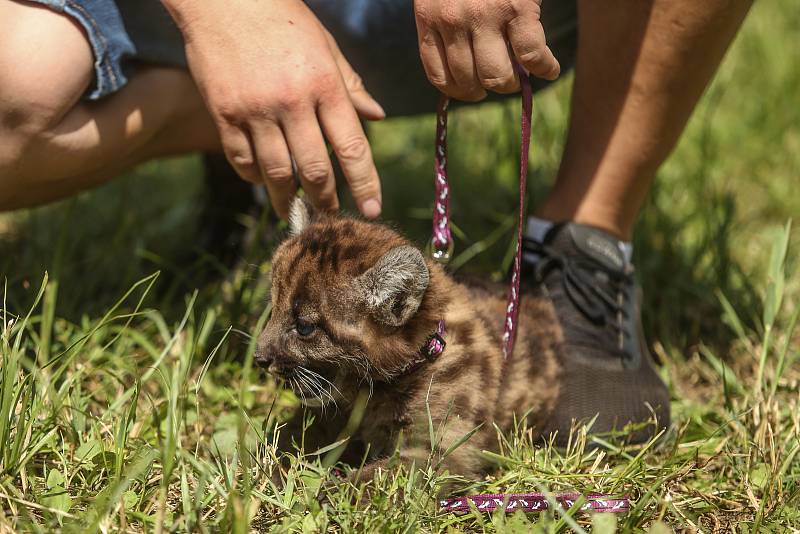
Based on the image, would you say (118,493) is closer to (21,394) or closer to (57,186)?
(21,394)

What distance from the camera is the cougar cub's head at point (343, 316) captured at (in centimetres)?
215

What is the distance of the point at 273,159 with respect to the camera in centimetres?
226

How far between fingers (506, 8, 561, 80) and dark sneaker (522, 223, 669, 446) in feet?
2.49

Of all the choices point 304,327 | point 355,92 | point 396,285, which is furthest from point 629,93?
point 304,327

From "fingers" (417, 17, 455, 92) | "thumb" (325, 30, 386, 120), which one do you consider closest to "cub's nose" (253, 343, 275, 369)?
"thumb" (325, 30, 386, 120)

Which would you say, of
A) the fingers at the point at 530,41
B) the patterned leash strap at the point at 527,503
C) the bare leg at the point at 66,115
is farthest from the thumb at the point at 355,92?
the patterned leash strap at the point at 527,503

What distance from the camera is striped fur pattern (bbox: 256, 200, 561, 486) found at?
2160mm

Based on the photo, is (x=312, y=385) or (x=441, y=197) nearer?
(x=312, y=385)

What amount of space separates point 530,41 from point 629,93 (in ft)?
2.10

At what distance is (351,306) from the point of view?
2.17 meters

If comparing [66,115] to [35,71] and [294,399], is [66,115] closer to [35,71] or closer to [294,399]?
[35,71]

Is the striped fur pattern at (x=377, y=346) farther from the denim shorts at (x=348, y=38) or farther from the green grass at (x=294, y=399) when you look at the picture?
the denim shorts at (x=348, y=38)

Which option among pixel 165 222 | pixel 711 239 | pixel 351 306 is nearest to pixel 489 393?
pixel 351 306

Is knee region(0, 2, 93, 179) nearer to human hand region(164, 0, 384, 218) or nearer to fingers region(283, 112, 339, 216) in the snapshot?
human hand region(164, 0, 384, 218)
